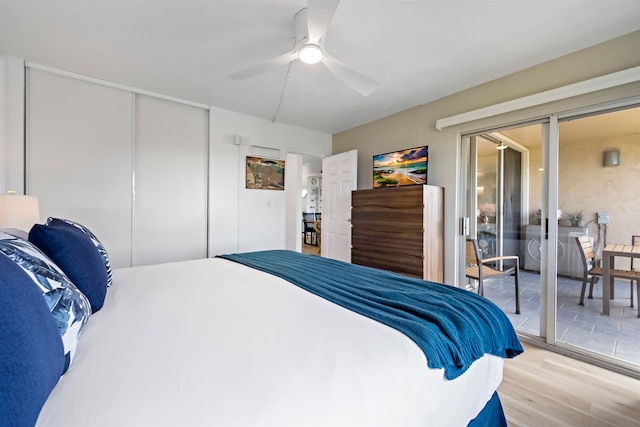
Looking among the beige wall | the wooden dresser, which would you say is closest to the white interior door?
the beige wall

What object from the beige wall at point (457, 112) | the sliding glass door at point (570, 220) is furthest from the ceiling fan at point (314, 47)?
the sliding glass door at point (570, 220)

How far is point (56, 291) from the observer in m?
0.82

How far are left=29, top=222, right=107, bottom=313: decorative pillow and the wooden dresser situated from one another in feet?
8.61

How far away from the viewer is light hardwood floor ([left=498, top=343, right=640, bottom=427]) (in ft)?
5.04

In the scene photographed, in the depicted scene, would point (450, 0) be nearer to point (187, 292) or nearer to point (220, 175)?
point (187, 292)

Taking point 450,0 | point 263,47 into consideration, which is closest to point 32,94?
point 263,47

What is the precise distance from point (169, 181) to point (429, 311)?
10.7ft

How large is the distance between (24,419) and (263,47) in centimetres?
245

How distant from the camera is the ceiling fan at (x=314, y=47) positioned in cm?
146

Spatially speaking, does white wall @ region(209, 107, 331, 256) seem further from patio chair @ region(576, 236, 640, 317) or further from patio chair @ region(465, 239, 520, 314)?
patio chair @ region(576, 236, 640, 317)

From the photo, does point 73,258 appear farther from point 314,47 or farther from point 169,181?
point 169,181

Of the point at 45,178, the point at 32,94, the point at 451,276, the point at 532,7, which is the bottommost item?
the point at 451,276

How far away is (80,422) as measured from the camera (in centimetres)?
58

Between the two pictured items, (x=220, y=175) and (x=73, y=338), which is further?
(x=220, y=175)
